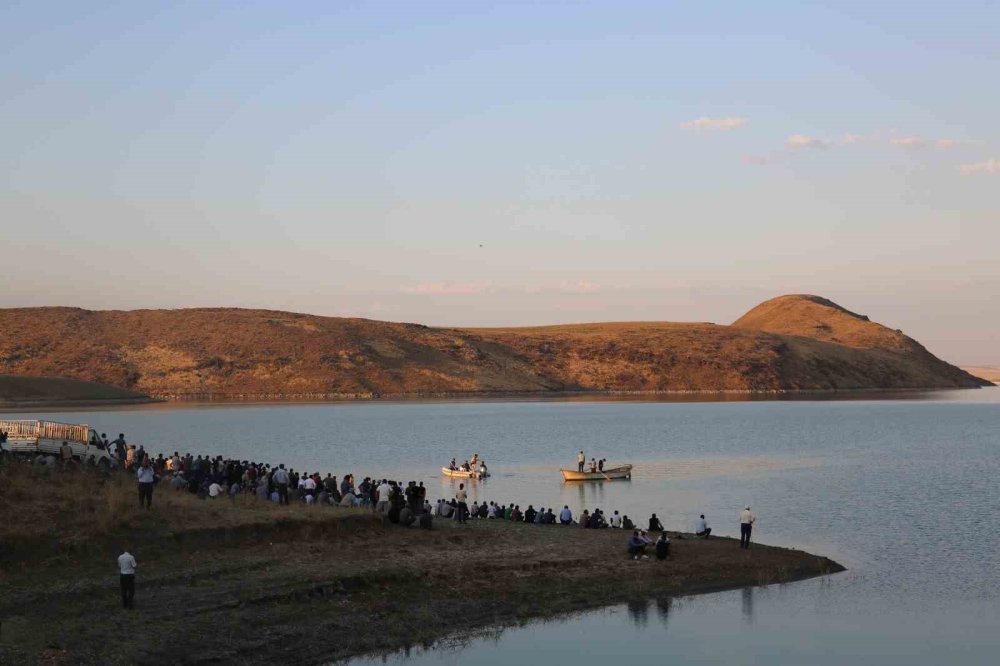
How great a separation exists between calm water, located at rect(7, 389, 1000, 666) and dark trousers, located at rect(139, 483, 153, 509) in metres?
Result: 9.67

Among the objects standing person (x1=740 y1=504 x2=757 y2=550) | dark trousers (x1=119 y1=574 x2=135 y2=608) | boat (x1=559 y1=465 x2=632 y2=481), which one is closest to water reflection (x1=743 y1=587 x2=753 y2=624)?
standing person (x1=740 y1=504 x2=757 y2=550)

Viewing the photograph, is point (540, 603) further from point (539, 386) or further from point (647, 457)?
point (539, 386)

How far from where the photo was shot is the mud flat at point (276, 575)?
23516mm

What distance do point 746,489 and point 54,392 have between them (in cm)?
9357

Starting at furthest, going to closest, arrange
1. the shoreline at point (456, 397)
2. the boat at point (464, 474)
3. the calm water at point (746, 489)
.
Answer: the shoreline at point (456, 397), the boat at point (464, 474), the calm water at point (746, 489)

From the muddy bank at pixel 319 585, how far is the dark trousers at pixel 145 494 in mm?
608

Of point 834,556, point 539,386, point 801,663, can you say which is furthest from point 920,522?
point 539,386

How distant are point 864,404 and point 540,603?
132 m

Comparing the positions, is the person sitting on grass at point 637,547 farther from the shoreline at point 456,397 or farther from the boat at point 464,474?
the shoreline at point 456,397

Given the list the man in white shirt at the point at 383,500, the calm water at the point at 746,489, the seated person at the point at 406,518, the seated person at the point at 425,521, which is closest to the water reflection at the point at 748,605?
the calm water at the point at 746,489

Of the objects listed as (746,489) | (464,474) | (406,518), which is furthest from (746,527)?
(464,474)

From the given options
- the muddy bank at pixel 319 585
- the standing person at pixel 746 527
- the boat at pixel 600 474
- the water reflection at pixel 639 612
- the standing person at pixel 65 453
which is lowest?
the water reflection at pixel 639 612

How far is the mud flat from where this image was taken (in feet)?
77.2

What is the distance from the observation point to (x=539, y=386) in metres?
192
